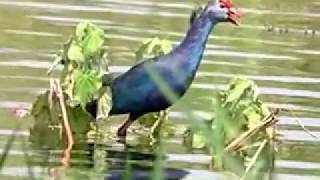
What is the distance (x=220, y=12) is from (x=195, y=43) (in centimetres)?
34

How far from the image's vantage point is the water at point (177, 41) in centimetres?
803

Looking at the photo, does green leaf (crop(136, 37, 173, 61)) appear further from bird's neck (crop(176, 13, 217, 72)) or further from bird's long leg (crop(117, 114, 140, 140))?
bird's long leg (crop(117, 114, 140, 140))

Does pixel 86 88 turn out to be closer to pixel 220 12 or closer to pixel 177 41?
pixel 220 12

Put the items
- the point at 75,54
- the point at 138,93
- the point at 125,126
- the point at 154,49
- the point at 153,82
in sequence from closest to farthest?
the point at 153,82 < the point at 138,93 < the point at 75,54 < the point at 125,126 < the point at 154,49

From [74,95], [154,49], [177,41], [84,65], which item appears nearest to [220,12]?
[154,49]

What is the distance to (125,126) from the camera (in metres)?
8.56

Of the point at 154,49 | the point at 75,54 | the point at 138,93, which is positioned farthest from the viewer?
the point at 154,49

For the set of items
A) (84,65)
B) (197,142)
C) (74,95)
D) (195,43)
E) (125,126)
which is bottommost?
(197,142)

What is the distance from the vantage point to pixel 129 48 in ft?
37.9

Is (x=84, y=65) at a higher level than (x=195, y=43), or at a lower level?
lower

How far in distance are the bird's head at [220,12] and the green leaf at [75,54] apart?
2.84 ft

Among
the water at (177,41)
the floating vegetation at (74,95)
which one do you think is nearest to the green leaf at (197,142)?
the water at (177,41)

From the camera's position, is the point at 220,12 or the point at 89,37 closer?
the point at 89,37

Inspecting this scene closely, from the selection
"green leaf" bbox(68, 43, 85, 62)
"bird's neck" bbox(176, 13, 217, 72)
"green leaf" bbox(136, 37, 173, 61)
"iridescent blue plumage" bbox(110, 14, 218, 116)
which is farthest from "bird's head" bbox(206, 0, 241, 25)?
"green leaf" bbox(68, 43, 85, 62)
